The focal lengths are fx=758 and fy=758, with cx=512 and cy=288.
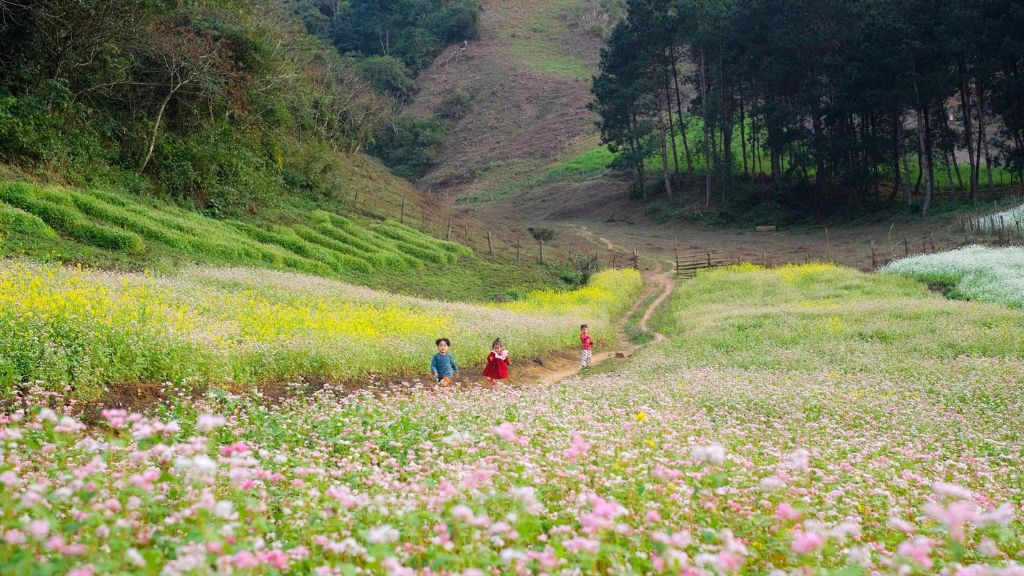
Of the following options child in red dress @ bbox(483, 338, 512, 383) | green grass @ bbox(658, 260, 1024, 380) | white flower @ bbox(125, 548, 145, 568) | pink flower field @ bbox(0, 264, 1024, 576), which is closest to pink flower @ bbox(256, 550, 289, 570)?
pink flower field @ bbox(0, 264, 1024, 576)

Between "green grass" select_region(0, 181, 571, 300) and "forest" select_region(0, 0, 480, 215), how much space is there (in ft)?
7.78

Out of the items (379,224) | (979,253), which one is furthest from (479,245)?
(979,253)

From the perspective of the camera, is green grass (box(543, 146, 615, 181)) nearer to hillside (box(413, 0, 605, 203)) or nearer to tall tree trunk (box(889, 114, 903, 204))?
hillside (box(413, 0, 605, 203))

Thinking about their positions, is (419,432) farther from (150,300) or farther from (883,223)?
(883,223)

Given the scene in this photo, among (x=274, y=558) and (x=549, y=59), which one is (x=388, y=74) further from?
(x=274, y=558)

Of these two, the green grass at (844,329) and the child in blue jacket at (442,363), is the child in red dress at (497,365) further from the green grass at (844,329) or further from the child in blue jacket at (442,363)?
the green grass at (844,329)

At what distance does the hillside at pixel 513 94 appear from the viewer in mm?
102500

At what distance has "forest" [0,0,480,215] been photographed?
91.6 feet

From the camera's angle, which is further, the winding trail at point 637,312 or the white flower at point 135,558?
the winding trail at point 637,312

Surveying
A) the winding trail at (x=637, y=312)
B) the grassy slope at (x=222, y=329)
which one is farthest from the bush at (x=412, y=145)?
the grassy slope at (x=222, y=329)

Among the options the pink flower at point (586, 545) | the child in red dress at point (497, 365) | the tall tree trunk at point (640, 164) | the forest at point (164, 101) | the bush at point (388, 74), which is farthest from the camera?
the bush at point (388, 74)

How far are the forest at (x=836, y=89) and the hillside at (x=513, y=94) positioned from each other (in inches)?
986

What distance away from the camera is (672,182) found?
250 ft

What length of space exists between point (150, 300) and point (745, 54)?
5599cm
